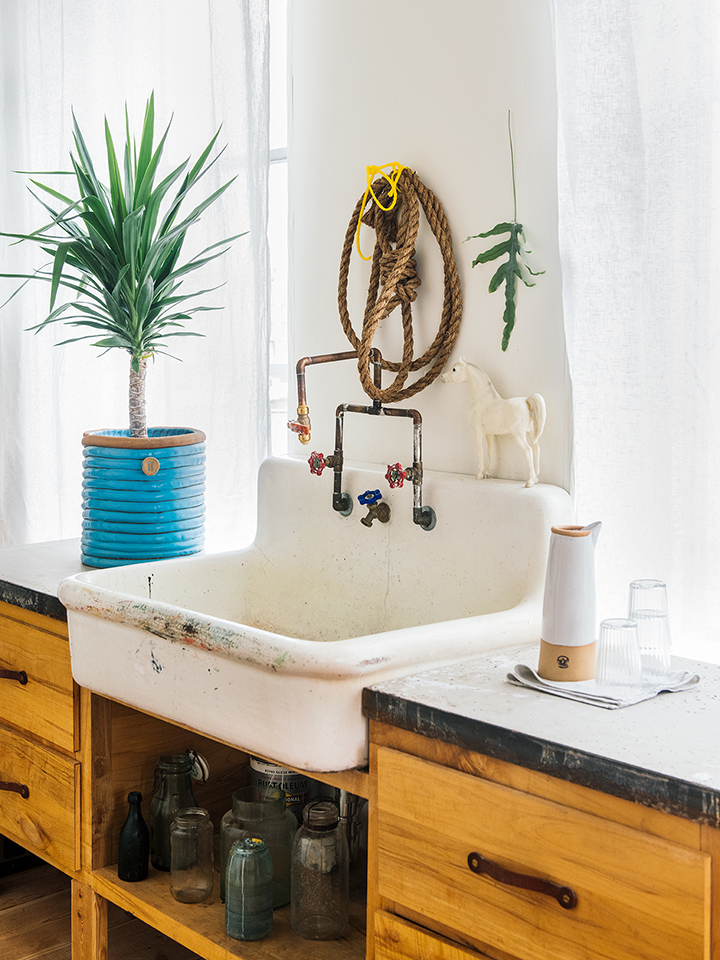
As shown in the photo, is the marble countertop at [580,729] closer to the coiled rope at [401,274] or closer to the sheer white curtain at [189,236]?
the coiled rope at [401,274]

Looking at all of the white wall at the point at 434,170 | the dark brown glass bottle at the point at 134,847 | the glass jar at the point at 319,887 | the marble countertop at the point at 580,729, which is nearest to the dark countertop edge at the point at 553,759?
the marble countertop at the point at 580,729

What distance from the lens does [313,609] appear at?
6.03 ft

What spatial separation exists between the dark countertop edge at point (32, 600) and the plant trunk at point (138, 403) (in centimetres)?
42

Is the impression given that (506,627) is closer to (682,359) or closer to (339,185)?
(682,359)

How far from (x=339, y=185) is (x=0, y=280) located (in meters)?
1.29

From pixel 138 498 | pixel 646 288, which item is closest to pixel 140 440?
pixel 138 498

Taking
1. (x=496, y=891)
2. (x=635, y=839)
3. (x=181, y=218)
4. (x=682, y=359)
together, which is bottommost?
(x=496, y=891)

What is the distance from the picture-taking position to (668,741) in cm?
94

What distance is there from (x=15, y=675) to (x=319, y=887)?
0.67 meters

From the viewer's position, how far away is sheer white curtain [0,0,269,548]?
2.05 meters

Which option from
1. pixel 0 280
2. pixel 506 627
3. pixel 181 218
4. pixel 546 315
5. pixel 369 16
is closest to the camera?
pixel 506 627

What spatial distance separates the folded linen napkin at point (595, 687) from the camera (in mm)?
1057

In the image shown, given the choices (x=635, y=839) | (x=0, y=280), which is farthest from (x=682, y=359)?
(x=0, y=280)

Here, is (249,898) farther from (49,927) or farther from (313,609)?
(49,927)
